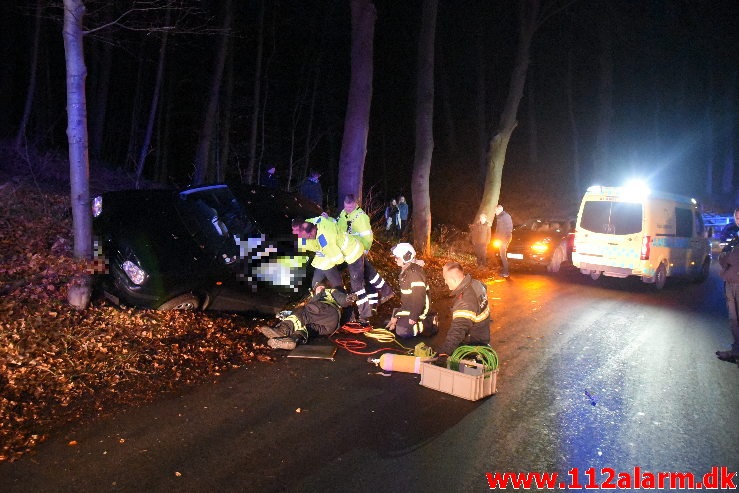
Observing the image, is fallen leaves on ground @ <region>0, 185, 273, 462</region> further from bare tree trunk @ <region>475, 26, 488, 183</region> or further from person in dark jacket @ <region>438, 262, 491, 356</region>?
bare tree trunk @ <region>475, 26, 488, 183</region>

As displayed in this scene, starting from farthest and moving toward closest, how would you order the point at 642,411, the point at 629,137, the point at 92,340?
the point at 629,137
the point at 92,340
the point at 642,411

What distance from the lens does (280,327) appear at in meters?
Result: 6.71

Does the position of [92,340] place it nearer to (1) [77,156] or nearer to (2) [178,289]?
(2) [178,289]

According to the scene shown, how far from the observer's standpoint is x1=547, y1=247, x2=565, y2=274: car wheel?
592 inches

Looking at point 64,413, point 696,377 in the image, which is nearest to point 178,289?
point 64,413

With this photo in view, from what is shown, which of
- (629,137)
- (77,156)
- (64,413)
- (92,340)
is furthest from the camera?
(629,137)

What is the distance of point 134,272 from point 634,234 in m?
10.2

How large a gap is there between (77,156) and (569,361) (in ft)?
21.2

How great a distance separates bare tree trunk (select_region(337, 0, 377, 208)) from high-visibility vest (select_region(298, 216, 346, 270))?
5.27 m

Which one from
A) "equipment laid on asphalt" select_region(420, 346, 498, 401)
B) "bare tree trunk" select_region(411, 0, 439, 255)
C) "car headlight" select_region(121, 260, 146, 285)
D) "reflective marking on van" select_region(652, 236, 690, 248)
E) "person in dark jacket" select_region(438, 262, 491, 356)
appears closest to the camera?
"equipment laid on asphalt" select_region(420, 346, 498, 401)

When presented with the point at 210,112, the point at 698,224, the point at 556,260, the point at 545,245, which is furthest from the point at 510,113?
the point at 210,112

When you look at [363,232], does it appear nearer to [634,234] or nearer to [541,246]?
[634,234]

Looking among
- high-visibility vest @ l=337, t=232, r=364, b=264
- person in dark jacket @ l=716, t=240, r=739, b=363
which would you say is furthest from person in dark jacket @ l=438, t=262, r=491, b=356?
person in dark jacket @ l=716, t=240, r=739, b=363

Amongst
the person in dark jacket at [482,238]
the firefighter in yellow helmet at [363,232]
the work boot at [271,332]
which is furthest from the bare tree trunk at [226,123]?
the work boot at [271,332]
